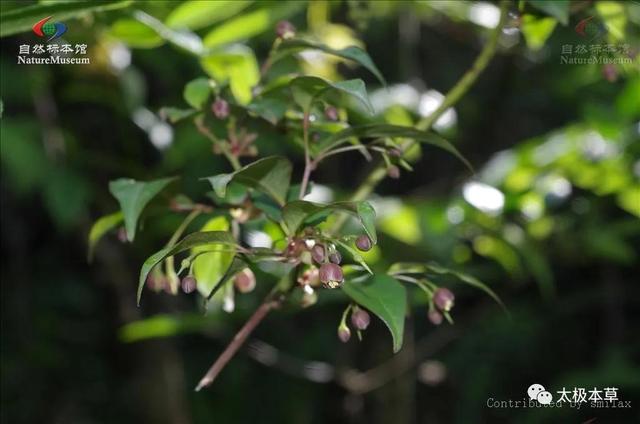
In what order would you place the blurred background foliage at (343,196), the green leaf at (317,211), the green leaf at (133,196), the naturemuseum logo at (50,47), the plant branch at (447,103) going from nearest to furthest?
the green leaf at (317,211) → the green leaf at (133,196) → the plant branch at (447,103) → the naturemuseum logo at (50,47) → the blurred background foliage at (343,196)

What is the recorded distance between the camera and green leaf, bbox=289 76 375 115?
1.66 ft

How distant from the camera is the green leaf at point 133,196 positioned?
0.55 meters

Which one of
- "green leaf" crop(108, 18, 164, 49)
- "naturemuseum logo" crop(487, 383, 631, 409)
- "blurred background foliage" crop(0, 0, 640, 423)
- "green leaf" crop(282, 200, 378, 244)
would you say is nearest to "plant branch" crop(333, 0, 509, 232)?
"blurred background foliage" crop(0, 0, 640, 423)

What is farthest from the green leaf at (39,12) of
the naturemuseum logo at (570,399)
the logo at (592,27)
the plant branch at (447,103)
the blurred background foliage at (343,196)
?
the naturemuseum logo at (570,399)

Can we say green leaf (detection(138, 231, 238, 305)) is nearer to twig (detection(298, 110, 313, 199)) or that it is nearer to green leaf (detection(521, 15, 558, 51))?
twig (detection(298, 110, 313, 199))

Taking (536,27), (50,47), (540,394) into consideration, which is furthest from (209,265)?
(540,394)

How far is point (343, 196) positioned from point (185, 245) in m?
0.60

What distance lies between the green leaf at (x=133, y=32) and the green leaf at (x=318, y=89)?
0.25 m

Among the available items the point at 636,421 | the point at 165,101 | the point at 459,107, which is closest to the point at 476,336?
the point at 636,421

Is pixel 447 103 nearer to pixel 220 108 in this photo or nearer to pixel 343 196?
pixel 220 108

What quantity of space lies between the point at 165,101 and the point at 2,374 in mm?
757

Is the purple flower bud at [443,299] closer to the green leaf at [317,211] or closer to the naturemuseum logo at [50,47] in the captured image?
the green leaf at [317,211]

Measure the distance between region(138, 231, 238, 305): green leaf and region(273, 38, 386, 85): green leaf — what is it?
0.15 metres

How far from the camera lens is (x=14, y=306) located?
186 cm
